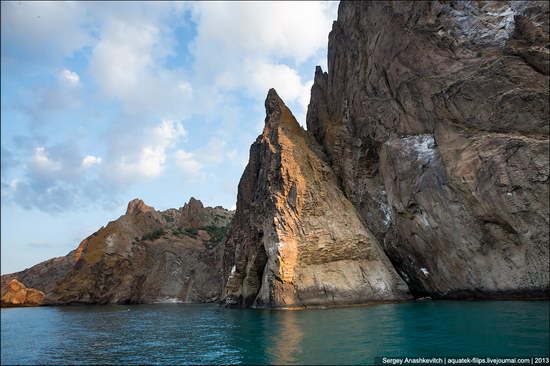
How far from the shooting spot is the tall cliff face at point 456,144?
103 feet

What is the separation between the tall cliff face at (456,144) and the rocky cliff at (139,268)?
41982mm

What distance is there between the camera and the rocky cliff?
7662 centimetres


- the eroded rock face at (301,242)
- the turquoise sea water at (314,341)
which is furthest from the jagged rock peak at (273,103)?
the turquoise sea water at (314,341)

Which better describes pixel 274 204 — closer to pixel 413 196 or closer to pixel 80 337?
pixel 413 196

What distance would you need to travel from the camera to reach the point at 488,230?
109 ft

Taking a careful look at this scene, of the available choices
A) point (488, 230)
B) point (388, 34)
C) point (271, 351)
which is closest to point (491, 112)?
point (488, 230)

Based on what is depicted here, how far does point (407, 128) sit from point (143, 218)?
6783cm

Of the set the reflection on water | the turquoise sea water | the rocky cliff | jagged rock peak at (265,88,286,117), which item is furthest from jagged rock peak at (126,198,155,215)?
the reflection on water

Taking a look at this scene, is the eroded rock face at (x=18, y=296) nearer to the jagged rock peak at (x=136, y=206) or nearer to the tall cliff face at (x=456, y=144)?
the jagged rock peak at (x=136, y=206)

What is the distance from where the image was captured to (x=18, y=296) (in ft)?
232

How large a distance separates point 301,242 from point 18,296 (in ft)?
189

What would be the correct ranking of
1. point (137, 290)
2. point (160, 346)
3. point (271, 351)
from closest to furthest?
point (271, 351) → point (160, 346) → point (137, 290)

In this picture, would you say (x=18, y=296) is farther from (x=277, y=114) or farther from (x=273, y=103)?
(x=273, y=103)

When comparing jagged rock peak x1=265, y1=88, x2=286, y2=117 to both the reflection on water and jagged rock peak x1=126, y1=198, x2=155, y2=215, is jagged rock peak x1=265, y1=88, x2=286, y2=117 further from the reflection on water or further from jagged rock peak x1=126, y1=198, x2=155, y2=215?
jagged rock peak x1=126, y1=198, x2=155, y2=215
